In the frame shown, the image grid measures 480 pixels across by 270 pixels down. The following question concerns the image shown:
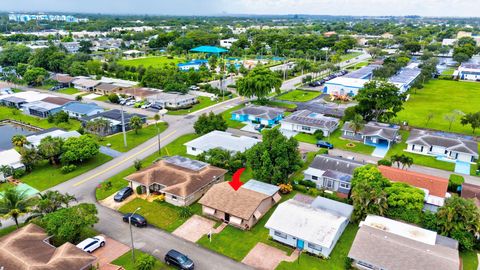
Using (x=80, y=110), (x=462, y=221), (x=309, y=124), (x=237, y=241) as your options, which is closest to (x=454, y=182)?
(x=462, y=221)

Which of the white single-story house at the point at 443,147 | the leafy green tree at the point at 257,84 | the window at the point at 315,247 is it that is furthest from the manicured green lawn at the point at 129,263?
the leafy green tree at the point at 257,84

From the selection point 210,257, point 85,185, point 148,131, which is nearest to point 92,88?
point 148,131

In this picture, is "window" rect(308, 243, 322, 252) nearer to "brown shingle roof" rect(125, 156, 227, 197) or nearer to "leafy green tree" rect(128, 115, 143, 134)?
"brown shingle roof" rect(125, 156, 227, 197)

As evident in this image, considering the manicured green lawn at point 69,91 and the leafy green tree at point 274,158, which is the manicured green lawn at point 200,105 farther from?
the leafy green tree at point 274,158

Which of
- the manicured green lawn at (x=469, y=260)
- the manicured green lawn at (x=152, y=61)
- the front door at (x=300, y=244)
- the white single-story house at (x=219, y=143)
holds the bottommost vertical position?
the manicured green lawn at (x=469, y=260)

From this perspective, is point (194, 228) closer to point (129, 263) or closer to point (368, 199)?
point (129, 263)

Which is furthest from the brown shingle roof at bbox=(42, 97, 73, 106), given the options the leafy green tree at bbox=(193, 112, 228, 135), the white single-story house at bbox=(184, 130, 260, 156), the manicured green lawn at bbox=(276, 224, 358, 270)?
the manicured green lawn at bbox=(276, 224, 358, 270)
